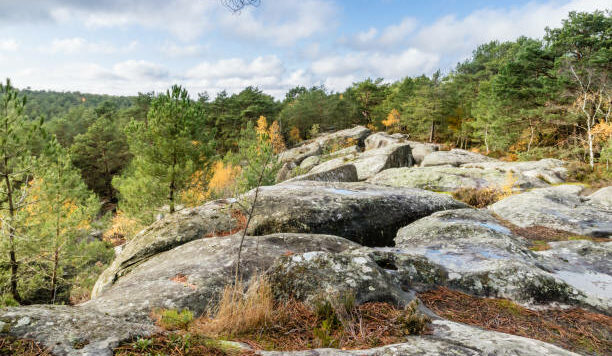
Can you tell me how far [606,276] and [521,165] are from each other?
18.9 meters

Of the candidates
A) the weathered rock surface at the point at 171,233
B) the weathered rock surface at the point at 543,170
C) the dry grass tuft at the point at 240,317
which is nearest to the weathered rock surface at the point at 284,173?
the weathered rock surface at the point at 543,170

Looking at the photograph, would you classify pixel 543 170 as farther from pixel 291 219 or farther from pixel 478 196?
pixel 291 219

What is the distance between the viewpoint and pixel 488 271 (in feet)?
13.3

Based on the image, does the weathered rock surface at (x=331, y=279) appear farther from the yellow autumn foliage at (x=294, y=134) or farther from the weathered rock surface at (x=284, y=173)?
the yellow autumn foliage at (x=294, y=134)

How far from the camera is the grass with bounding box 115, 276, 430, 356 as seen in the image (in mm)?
2191

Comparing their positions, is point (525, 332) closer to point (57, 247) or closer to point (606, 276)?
point (606, 276)

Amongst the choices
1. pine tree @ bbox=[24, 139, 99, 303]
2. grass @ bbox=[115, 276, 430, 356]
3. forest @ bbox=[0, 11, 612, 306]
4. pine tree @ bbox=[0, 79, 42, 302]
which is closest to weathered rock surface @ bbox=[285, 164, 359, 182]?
forest @ bbox=[0, 11, 612, 306]

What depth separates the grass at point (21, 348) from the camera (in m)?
1.82

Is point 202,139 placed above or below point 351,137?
below

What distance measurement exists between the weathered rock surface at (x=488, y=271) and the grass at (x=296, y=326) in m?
1.34

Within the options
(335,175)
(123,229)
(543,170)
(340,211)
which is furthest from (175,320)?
(123,229)

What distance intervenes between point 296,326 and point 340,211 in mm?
4569

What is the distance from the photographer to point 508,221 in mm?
8406

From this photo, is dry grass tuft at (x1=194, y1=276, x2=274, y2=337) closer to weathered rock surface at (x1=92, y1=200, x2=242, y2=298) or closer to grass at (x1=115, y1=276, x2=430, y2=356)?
grass at (x1=115, y1=276, x2=430, y2=356)
